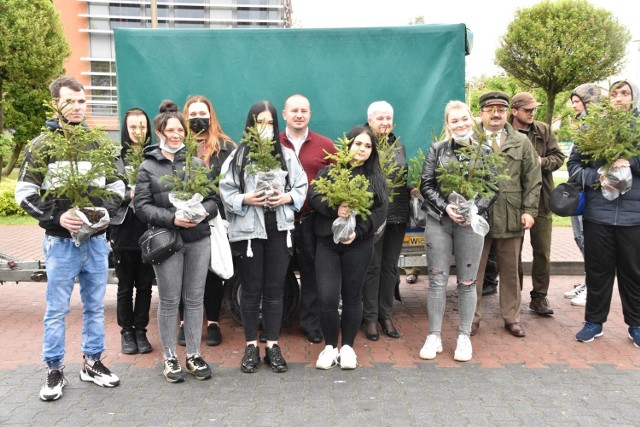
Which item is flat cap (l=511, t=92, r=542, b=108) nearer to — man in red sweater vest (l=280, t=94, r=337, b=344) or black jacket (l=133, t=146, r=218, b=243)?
man in red sweater vest (l=280, t=94, r=337, b=344)

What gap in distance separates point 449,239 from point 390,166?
82 centimetres

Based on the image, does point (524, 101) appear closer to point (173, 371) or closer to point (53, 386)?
point (173, 371)

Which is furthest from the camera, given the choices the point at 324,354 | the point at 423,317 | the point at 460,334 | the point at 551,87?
the point at 551,87

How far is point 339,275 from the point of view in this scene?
4625mm

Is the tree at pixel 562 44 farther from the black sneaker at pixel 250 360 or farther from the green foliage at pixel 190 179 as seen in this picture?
the green foliage at pixel 190 179

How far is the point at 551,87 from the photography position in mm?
21969

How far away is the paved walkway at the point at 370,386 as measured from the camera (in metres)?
3.81

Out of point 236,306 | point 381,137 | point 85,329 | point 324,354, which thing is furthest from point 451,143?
point 85,329

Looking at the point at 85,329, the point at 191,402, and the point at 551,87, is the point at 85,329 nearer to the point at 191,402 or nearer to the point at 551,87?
the point at 191,402

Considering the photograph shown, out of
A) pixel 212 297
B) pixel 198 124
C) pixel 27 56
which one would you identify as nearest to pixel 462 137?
pixel 198 124

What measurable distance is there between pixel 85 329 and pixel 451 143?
132 inches

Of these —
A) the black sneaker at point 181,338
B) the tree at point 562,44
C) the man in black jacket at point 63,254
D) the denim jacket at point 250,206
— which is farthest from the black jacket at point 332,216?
the tree at point 562,44

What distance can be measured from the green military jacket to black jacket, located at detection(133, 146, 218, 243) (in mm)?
2730

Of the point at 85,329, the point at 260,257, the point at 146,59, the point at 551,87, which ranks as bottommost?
the point at 85,329
